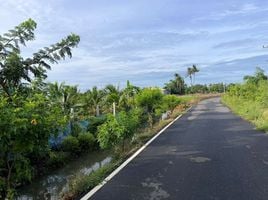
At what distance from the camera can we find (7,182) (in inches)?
292

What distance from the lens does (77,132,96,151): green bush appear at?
19.4 metres

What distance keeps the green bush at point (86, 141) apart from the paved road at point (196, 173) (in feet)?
10.3

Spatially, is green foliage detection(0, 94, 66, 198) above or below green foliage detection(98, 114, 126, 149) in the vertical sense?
above

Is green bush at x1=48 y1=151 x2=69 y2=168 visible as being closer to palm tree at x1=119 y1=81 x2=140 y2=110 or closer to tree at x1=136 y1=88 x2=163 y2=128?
tree at x1=136 y1=88 x2=163 y2=128

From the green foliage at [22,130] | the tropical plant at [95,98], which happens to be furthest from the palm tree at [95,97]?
the green foliage at [22,130]

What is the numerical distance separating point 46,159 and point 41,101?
8491 millimetres

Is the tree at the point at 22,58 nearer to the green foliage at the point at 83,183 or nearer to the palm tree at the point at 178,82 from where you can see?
the green foliage at the point at 83,183

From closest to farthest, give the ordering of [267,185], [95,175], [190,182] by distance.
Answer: [267,185] < [190,182] < [95,175]

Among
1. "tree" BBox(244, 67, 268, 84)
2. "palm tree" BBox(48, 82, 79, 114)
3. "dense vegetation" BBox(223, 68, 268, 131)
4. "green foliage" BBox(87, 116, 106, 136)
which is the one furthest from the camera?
"tree" BBox(244, 67, 268, 84)

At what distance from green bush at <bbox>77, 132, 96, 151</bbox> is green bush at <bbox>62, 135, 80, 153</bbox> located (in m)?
0.82

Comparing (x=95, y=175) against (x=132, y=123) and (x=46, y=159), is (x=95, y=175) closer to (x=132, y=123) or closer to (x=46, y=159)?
(x=46, y=159)

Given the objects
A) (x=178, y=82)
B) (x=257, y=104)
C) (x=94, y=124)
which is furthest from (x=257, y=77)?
(x=178, y=82)

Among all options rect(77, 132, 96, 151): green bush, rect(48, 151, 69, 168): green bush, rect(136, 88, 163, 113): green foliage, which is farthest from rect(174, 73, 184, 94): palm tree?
rect(48, 151, 69, 168): green bush

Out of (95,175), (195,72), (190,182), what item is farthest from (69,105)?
(195,72)
